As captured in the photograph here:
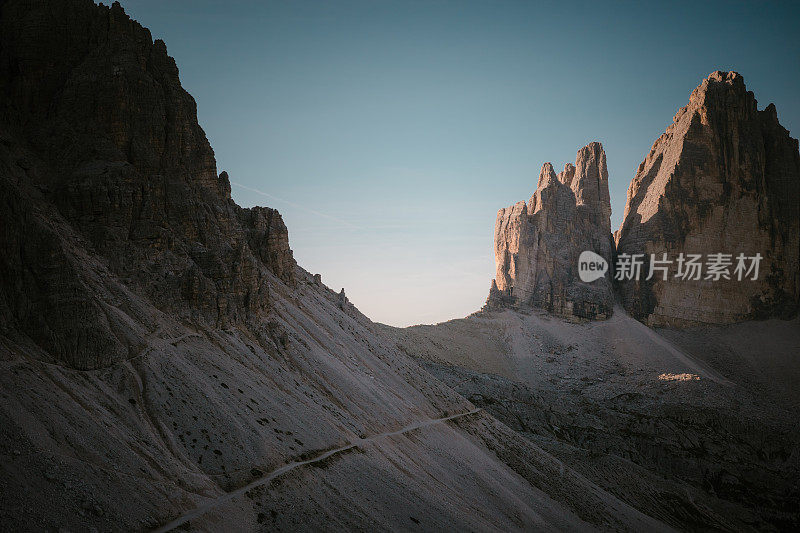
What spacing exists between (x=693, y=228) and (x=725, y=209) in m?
7.79

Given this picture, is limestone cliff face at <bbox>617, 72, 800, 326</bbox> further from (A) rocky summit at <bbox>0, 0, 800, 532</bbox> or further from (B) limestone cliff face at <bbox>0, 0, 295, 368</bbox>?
(B) limestone cliff face at <bbox>0, 0, 295, 368</bbox>

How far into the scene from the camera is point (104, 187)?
4350 cm

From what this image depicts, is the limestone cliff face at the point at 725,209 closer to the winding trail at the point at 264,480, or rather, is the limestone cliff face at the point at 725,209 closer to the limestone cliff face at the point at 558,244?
the limestone cliff face at the point at 558,244

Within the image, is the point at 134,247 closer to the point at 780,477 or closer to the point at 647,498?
the point at 647,498

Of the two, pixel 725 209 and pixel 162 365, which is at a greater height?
pixel 725 209

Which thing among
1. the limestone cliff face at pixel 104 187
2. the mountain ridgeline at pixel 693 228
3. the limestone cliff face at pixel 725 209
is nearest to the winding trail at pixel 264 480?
the limestone cliff face at pixel 104 187

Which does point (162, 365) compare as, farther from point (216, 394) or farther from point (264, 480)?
point (264, 480)

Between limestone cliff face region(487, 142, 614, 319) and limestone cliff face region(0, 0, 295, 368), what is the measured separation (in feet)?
331

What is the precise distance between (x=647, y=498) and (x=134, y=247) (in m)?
62.5

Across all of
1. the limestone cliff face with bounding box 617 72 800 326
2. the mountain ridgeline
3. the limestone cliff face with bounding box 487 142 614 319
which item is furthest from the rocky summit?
the limestone cliff face with bounding box 487 142 614 319

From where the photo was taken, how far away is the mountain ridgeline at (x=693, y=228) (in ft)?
430

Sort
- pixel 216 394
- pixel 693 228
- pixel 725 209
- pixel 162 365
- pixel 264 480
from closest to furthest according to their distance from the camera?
pixel 264 480, pixel 162 365, pixel 216 394, pixel 725 209, pixel 693 228

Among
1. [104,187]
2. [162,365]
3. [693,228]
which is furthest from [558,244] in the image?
[162,365]

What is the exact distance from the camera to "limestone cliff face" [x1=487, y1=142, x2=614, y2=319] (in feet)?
468
